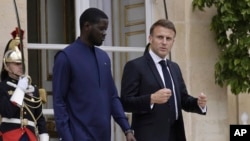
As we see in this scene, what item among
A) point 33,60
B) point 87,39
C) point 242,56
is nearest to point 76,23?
point 33,60

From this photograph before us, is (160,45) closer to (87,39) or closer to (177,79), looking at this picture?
(177,79)

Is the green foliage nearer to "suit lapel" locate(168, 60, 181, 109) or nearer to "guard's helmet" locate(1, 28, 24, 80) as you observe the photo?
"suit lapel" locate(168, 60, 181, 109)

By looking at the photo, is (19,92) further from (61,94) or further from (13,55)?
(61,94)

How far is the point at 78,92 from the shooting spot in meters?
5.30

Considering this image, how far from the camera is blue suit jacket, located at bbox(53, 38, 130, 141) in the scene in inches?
208

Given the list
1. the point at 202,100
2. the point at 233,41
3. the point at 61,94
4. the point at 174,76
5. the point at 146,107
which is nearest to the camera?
the point at 61,94

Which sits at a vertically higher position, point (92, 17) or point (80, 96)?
point (92, 17)

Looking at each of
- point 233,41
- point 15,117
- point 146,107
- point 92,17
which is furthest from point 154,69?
point 233,41

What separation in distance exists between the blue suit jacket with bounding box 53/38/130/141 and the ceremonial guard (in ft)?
2.94

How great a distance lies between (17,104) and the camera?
618 cm

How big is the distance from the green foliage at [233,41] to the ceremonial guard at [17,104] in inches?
78.5

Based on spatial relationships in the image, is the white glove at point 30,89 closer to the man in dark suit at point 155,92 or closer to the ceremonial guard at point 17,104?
the ceremonial guard at point 17,104

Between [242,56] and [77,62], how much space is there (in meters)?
2.73

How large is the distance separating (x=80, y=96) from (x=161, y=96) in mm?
610
